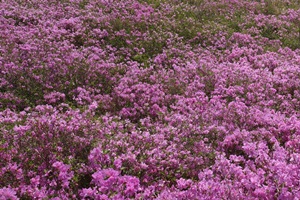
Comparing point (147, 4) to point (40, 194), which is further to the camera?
point (147, 4)

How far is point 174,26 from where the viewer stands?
13.7 m

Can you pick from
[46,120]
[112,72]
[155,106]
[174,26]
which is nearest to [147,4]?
[174,26]

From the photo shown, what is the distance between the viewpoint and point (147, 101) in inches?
337

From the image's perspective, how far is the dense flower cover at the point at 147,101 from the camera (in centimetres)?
513

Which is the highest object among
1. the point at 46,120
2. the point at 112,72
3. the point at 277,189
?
the point at 277,189

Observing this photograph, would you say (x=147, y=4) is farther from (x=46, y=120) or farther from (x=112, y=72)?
(x=46, y=120)

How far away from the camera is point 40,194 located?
4.48 metres

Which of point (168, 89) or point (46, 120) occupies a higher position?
point (46, 120)

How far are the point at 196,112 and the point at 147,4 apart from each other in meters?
8.86

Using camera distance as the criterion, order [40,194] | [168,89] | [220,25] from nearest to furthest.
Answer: [40,194], [168,89], [220,25]

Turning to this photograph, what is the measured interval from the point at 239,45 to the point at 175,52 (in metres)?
3.03

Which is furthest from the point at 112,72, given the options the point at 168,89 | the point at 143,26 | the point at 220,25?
the point at 220,25

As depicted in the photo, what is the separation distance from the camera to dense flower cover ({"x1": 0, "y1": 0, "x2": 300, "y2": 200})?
5.13 meters

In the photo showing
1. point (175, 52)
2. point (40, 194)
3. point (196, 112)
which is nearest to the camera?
point (40, 194)
